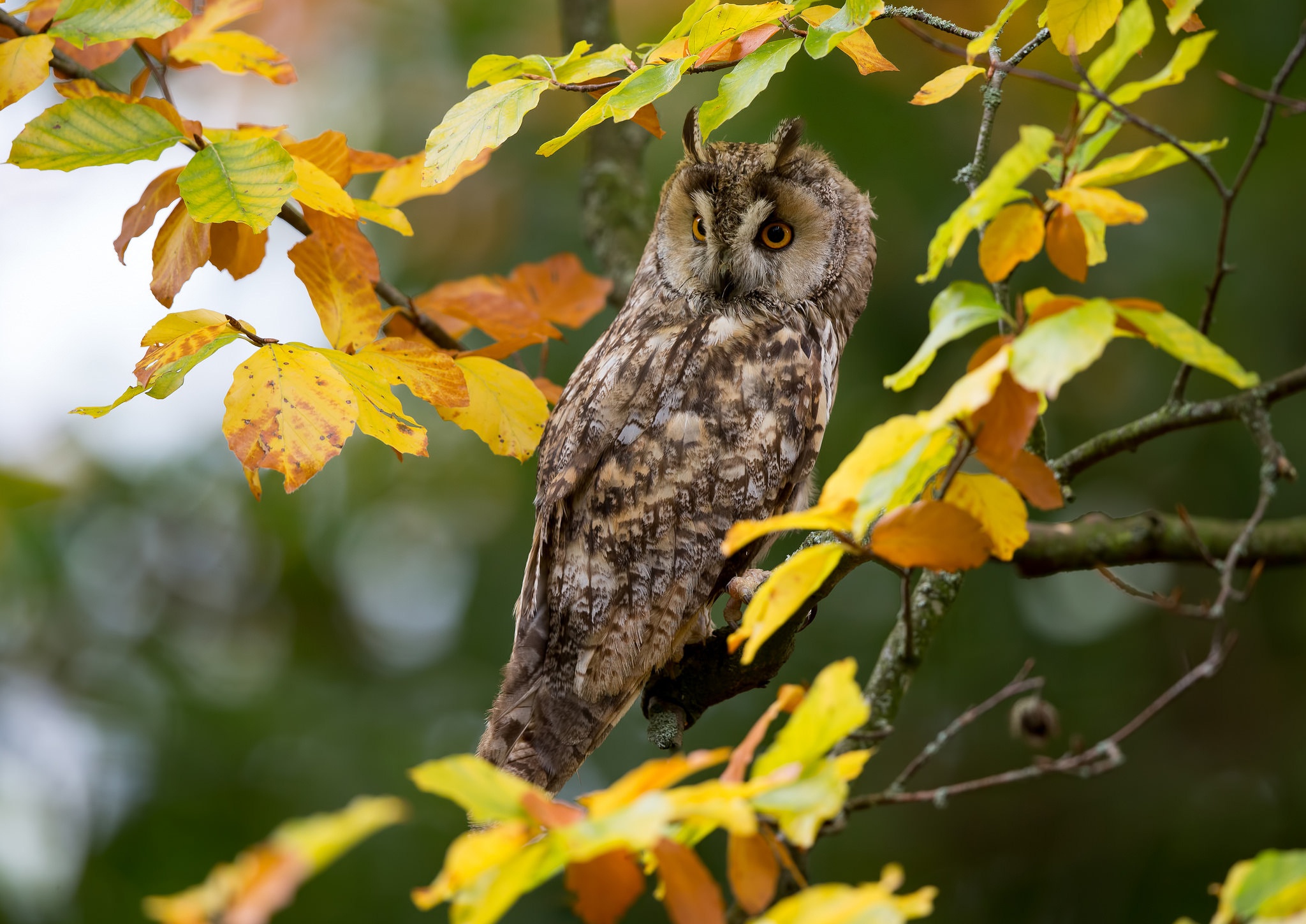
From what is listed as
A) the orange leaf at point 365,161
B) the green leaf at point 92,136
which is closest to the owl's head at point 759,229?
the orange leaf at point 365,161

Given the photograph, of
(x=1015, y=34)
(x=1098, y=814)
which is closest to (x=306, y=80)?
(x=1015, y=34)

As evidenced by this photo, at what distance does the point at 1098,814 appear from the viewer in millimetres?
3781

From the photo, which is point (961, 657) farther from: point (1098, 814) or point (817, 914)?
point (817, 914)

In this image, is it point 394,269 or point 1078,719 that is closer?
point 1078,719

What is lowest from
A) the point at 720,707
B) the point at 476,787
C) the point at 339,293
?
the point at 720,707

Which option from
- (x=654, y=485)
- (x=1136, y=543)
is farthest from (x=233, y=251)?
(x=1136, y=543)

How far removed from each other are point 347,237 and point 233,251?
0.19 m

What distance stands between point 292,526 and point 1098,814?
329 cm

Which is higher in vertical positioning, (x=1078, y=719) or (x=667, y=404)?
(x=667, y=404)

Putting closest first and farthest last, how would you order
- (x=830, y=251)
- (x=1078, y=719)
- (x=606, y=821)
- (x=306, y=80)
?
1. (x=606, y=821)
2. (x=830, y=251)
3. (x=1078, y=719)
4. (x=306, y=80)

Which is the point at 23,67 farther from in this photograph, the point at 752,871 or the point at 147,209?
the point at 752,871

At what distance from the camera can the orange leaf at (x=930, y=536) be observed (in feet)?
3.31

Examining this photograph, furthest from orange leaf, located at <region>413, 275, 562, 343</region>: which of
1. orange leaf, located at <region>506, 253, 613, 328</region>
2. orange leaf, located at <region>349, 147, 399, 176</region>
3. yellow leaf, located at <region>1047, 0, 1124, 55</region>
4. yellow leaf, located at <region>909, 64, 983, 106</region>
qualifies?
yellow leaf, located at <region>1047, 0, 1124, 55</region>

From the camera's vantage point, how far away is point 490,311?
2123mm
